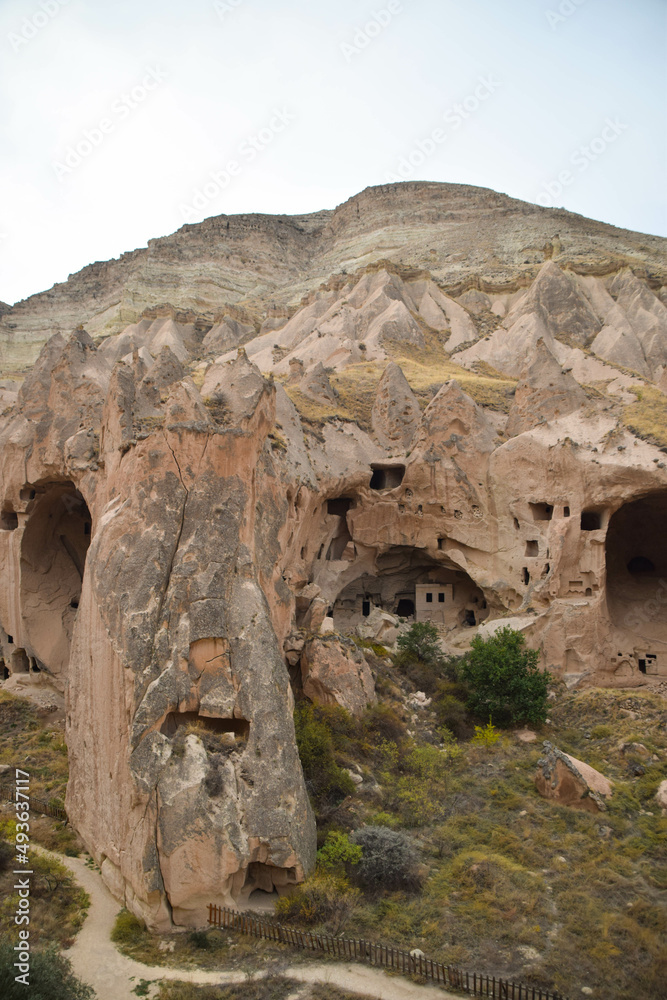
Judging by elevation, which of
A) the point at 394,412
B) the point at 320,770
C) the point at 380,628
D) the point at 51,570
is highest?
the point at 394,412

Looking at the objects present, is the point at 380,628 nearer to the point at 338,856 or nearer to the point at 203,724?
the point at 338,856

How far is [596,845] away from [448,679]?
8.98m

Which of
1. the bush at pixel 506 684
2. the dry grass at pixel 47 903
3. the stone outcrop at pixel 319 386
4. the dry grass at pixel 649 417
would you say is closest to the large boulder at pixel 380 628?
the bush at pixel 506 684

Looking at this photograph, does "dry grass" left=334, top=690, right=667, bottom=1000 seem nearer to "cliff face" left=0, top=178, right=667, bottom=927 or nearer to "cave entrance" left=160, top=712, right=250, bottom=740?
"cliff face" left=0, top=178, right=667, bottom=927

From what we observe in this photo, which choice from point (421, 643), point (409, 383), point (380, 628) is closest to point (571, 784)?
point (421, 643)

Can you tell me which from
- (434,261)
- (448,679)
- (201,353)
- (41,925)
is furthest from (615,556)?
(434,261)

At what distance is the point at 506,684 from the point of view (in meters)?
21.3

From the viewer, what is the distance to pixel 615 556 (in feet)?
94.2

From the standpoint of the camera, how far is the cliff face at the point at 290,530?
1330 cm

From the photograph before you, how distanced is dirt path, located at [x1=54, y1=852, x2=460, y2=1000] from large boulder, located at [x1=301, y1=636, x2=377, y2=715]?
8082mm

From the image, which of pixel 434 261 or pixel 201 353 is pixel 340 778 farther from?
pixel 434 261

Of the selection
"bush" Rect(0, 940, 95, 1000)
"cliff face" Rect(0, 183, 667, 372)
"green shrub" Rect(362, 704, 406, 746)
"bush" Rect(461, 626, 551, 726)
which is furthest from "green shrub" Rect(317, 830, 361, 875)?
"cliff face" Rect(0, 183, 667, 372)

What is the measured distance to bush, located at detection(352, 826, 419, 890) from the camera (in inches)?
521

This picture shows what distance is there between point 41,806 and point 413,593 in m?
17.6
